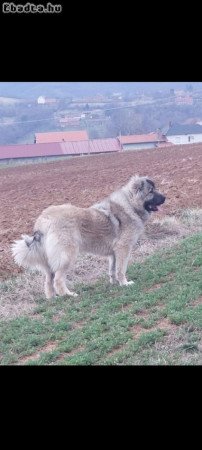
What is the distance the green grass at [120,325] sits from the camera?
4491 mm

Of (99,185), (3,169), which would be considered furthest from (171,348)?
(3,169)

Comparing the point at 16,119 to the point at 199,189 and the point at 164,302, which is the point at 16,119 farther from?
the point at 164,302

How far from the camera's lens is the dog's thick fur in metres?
6.90

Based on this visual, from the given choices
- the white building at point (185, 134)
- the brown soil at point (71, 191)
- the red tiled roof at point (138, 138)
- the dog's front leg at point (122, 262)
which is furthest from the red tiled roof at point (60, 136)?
the dog's front leg at point (122, 262)

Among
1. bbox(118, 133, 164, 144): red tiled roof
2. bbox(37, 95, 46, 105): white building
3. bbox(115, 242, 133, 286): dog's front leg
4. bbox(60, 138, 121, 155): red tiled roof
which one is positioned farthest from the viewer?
bbox(118, 133, 164, 144): red tiled roof

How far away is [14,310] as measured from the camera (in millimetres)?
6734

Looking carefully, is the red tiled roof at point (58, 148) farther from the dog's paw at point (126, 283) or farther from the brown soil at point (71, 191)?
the dog's paw at point (126, 283)

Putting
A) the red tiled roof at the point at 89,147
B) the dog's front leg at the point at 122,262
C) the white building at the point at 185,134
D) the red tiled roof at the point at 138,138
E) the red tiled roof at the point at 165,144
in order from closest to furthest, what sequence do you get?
the dog's front leg at the point at 122,262 → the red tiled roof at the point at 89,147 → the red tiled roof at the point at 138,138 → the red tiled roof at the point at 165,144 → the white building at the point at 185,134

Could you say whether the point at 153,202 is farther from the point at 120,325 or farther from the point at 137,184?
the point at 120,325

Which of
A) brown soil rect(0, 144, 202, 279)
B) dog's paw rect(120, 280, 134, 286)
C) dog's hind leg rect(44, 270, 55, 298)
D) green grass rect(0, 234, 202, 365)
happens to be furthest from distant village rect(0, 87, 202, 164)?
green grass rect(0, 234, 202, 365)

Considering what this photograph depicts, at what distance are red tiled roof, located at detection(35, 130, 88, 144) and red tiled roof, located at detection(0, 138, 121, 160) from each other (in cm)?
37

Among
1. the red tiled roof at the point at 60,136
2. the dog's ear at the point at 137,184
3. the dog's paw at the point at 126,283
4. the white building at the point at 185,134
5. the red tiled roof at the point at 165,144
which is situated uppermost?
the dog's ear at the point at 137,184

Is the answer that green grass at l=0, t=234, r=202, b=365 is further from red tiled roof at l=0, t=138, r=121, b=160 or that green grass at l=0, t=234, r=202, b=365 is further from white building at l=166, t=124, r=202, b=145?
white building at l=166, t=124, r=202, b=145

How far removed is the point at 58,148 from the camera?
1638 inches
